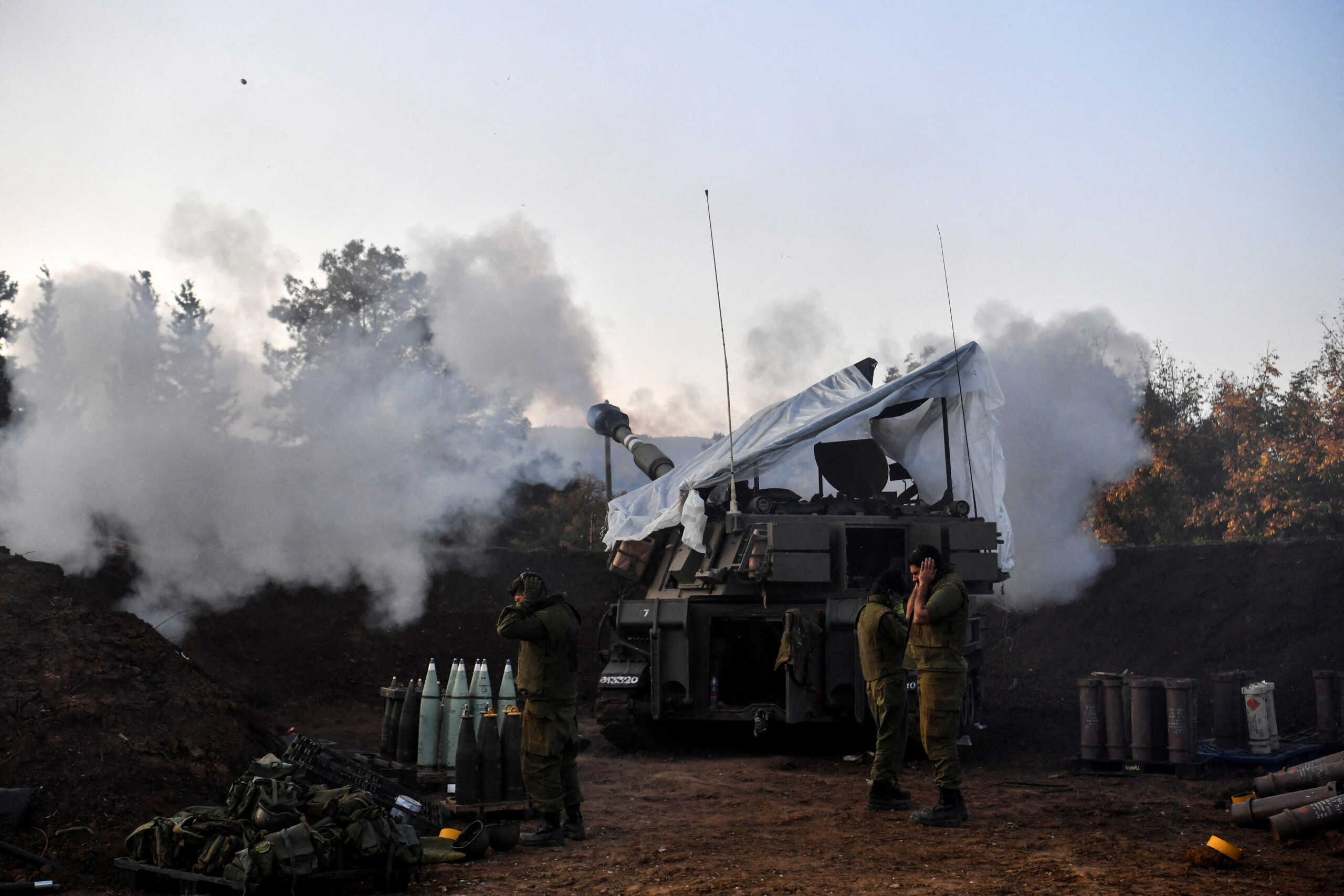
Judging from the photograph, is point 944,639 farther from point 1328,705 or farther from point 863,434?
point 863,434

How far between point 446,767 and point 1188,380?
83.1 feet

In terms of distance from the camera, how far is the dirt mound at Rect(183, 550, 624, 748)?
46.7ft

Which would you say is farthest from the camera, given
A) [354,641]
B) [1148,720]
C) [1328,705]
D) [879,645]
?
[354,641]

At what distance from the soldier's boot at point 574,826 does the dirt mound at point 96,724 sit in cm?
235

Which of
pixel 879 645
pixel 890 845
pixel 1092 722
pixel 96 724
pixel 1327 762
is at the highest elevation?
pixel 879 645

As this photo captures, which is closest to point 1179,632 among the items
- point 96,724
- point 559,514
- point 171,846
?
point 96,724

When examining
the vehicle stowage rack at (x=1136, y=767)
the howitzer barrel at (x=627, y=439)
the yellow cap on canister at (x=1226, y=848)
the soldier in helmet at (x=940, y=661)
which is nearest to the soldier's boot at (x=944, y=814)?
the soldier in helmet at (x=940, y=661)

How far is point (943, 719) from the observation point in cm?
820

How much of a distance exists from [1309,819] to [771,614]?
5713 mm

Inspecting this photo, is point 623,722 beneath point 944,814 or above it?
above

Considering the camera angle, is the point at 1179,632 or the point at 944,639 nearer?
the point at 944,639

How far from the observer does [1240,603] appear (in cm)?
1527

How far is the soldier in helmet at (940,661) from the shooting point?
26.5 ft

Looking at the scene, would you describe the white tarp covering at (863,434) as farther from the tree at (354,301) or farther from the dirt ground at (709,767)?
the tree at (354,301)
